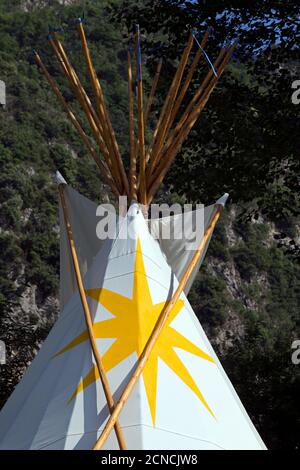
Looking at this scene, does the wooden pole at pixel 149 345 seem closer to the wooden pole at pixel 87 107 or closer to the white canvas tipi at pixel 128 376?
the white canvas tipi at pixel 128 376

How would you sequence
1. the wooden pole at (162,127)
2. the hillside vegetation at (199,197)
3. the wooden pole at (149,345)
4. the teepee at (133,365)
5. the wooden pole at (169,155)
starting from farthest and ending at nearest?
1. the hillside vegetation at (199,197)
2. the wooden pole at (162,127)
3. the wooden pole at (169,155)
4. the teepee at (133,365)
5. the wooden pole at (149,345)

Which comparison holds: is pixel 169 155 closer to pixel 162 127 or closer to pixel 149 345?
pixel 162 127

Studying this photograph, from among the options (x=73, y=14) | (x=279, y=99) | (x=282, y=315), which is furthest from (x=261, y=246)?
(x=279, y=99)

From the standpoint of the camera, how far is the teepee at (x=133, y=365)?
368cm

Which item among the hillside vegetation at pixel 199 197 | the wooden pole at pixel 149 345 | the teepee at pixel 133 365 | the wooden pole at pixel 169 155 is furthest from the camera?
the hillside vegetation at pixel 199 197

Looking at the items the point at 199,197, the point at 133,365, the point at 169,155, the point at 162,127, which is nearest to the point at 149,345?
the point at 133,365

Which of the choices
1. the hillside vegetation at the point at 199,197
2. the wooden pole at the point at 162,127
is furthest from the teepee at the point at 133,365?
the hillside vegetation at the point at 199,197

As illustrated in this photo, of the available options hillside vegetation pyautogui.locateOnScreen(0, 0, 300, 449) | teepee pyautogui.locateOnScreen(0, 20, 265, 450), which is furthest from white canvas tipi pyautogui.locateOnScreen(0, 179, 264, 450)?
hillside vegetation pyautogui.locateOnScreen(0, 0, 300, 449)

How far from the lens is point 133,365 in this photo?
3863 millimetres

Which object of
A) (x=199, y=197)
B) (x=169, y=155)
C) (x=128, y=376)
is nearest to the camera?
(x=128, y=376)

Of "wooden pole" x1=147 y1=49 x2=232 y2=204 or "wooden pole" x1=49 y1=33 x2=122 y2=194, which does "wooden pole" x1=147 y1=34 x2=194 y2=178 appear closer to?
"wooden pole" x1=147 y1=49 x2=232 y2=204

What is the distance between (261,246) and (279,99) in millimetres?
25399

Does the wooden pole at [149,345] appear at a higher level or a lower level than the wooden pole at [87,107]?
lower
